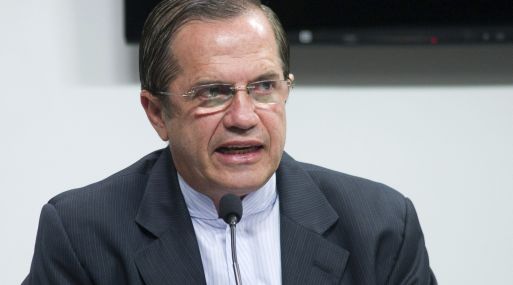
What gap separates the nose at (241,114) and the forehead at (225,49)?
0.04 m

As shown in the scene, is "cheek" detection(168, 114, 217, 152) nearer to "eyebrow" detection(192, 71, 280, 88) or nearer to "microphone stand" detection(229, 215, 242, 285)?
"eyebrow" detection(192, 71, 280, 88)

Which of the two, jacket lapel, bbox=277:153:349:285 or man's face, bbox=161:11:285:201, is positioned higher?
man's face, bbox=161:11:285:201

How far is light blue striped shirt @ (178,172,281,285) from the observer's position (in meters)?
1.94

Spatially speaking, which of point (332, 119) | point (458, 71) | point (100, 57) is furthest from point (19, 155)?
point (458, 71)

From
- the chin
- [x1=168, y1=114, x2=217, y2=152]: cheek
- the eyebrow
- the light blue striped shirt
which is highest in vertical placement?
the eyebrow

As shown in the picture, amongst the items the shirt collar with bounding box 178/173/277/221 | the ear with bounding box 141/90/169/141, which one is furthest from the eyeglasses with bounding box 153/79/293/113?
the shirt collar with bounding box 178/173/277/221

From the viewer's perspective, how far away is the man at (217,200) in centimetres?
186

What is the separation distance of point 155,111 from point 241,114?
0.83ft

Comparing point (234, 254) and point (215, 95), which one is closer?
point (234, 254)

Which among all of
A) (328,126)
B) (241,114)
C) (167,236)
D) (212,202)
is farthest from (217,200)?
(328,126)

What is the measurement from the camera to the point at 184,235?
195 centimetres

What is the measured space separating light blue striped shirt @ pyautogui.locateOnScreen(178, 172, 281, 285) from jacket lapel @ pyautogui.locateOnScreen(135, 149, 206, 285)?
0.03 metres

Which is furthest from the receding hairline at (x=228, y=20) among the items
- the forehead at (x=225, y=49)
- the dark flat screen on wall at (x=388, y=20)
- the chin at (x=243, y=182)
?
the dark flat screen on wall at (x=388, y=20)

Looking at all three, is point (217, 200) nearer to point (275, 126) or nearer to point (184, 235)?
point (184, 235)
